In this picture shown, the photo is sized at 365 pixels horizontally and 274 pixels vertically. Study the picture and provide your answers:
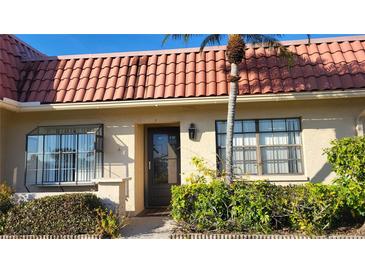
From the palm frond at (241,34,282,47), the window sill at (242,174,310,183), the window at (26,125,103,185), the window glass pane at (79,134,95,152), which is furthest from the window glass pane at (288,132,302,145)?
the window glass pane at (79,134,95,152)

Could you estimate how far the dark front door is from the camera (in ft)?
32.5

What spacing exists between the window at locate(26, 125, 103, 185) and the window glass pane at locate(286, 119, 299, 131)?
18.7ft

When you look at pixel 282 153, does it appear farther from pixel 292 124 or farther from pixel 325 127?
pixel 325 127

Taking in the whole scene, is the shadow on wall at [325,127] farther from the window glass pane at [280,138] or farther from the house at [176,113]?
the window glass pane at [280,138]

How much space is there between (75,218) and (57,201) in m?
0.65

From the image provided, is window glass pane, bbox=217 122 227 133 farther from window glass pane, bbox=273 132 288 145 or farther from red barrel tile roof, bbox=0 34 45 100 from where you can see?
red barrel tile roof, bbox=0 34 45 100

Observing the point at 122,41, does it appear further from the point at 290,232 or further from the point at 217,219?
the point at 290,232

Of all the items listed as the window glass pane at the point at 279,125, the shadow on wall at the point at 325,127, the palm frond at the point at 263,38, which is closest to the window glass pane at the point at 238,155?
the window glass pane at the point at 279,125

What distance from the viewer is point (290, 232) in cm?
616

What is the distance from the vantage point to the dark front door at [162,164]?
990 cm

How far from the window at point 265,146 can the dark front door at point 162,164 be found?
6.24 feet

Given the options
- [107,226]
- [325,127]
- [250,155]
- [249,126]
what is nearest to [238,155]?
[250,155]

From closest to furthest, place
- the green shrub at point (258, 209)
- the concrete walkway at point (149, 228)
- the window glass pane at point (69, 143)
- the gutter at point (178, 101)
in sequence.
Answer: the green shrub at point (258, 209) < the concrete walkway at point (149, 228) < the gutter at point (178, 101) < the window glass pane at point (69, 143)
